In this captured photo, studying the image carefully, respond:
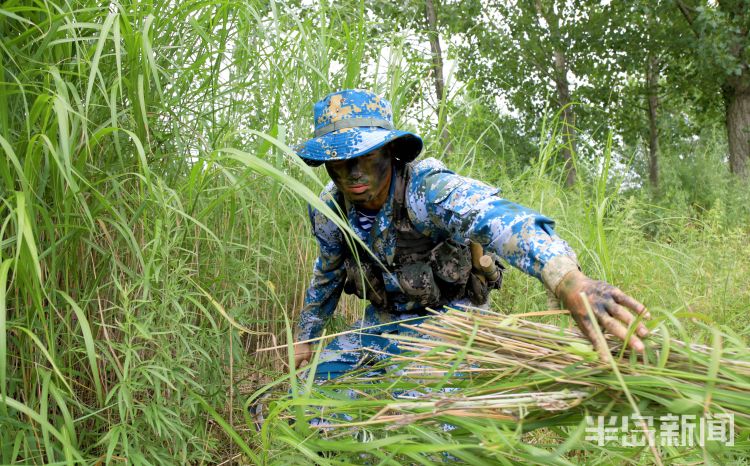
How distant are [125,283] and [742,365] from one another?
5.12 feet

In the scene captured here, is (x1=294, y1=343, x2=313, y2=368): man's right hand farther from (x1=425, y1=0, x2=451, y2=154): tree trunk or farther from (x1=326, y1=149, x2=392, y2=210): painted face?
(x1=425, y1=0, x2=451, y2=154): tree trunk

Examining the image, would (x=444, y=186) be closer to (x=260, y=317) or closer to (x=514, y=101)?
(x=260, y=317)

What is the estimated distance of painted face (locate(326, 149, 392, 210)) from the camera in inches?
84.7

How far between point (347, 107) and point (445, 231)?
532 mm

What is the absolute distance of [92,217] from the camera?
175 centimetres

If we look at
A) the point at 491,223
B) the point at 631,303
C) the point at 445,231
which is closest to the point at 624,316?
the point at 631,303

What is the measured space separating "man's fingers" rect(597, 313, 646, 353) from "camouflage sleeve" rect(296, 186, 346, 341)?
4.27 feet

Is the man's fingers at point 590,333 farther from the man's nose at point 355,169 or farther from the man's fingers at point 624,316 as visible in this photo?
the man's nose at point 355,169

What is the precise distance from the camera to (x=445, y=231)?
2.26 m

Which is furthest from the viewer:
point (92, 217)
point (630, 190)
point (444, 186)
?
point (630, 190)

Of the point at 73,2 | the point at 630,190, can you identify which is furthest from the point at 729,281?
the point at 630,190

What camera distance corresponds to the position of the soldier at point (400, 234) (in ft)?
5.32

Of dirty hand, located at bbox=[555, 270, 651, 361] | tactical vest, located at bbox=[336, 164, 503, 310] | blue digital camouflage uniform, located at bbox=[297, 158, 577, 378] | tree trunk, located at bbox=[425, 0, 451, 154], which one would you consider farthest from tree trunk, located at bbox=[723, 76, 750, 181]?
dirty hand, located at bbox=[555, 270, 651, 361]

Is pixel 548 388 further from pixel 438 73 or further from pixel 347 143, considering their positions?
pixel 438 73
